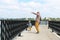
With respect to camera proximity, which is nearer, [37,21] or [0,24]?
[0,24]

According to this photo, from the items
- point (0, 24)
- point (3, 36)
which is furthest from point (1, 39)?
point (0, 24)

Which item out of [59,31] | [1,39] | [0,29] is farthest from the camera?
[59,31]

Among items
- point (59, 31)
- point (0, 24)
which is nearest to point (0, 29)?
point (0, 24)

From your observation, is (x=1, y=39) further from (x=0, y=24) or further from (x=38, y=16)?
(x=38, y=16)

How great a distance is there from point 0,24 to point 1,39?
37.1 inches

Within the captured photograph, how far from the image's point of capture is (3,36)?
10492mm

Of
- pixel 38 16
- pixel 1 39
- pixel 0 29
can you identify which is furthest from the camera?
pixel 38 16

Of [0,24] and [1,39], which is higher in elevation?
[0,24]

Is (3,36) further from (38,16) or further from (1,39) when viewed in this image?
(38,16)

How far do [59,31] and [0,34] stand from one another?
12663mm

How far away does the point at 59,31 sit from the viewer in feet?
71.6

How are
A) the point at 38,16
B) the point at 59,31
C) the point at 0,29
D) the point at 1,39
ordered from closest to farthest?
the point at 0,29 → the point at 1,39 → the point at 59,31 → the point at 38,16

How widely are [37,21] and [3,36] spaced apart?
1305 centimetres

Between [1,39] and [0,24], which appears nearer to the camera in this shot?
[0,24]
